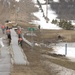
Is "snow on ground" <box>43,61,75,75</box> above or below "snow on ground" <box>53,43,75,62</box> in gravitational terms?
above

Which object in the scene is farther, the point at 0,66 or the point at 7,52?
the point at 7,52

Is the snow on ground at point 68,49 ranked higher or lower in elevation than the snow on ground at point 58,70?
lower

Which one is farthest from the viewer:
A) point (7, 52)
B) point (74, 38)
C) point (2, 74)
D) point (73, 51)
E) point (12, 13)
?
point (12, 13)

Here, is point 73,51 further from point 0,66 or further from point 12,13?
point 12,13

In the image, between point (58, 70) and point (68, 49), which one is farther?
point (68, 49)

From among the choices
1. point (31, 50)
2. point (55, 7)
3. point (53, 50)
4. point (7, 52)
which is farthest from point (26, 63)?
point (55, 7)

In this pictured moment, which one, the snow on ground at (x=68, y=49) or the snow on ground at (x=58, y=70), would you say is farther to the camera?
the snow on ground at (x=68, y=49)

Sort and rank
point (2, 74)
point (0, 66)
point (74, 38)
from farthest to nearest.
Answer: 1. point (74, 38)
2. point (0, 66)
3. point (2, 74)

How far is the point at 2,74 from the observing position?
18312 mm

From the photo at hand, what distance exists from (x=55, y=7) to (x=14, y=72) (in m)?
60.5

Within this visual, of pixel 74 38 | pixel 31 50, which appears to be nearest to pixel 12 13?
pixel 74 38

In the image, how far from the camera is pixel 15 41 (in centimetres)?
3288

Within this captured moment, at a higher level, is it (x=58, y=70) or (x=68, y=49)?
(x=58, y=70)

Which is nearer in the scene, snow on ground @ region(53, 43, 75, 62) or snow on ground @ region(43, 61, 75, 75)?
snow on ground @ region(43, 61, 75, 75)
